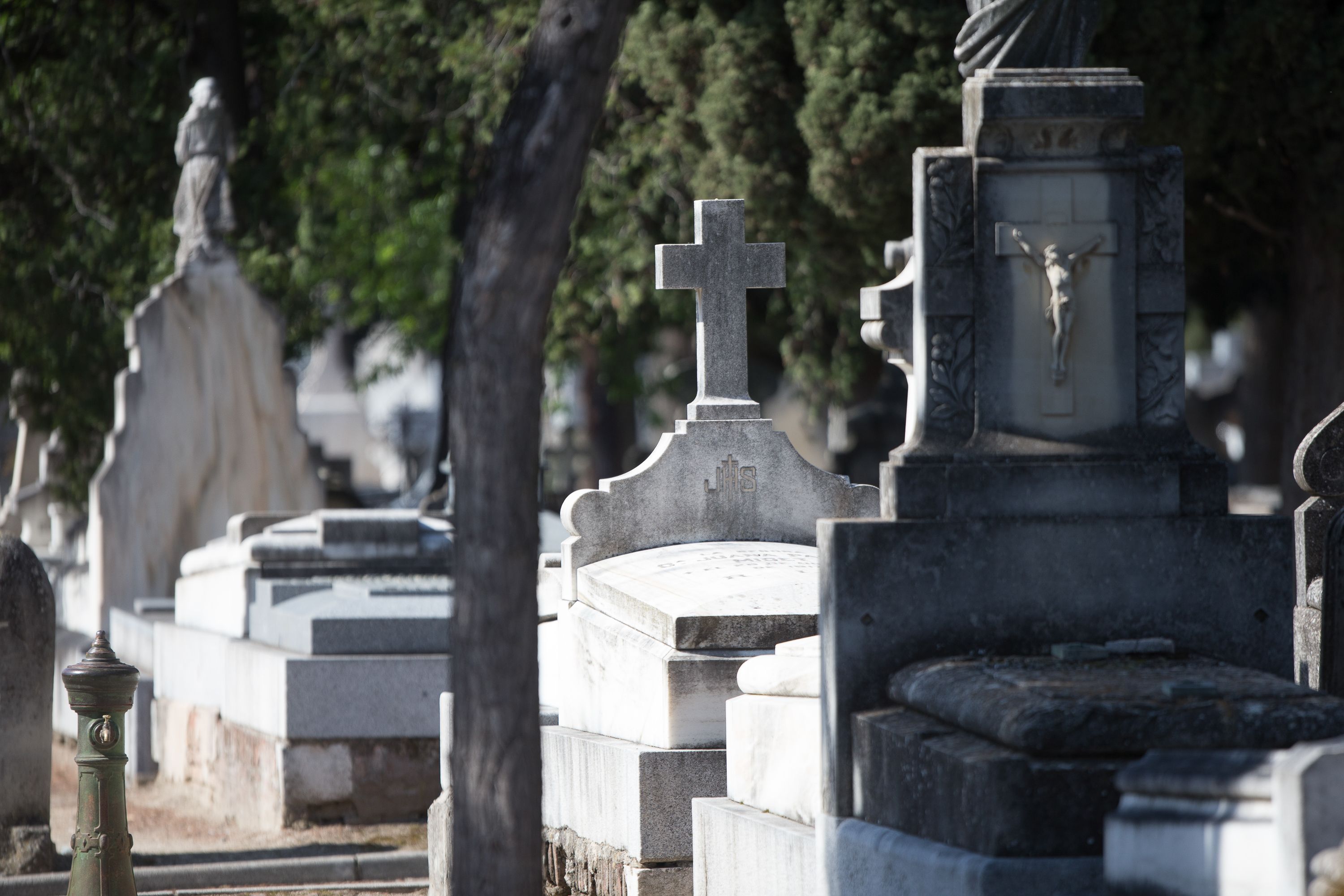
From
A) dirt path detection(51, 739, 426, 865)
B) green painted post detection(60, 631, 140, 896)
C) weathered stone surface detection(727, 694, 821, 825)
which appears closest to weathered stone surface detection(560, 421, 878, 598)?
weathered stone surface detection(727, 694, 821, 825)

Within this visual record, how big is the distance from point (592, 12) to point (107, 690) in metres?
3.87

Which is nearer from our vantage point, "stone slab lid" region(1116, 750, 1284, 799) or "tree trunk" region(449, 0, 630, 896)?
"stone slab lid" region(1116, 750, 1284, 799)

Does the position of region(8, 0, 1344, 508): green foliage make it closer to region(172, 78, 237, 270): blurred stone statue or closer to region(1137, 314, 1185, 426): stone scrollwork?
region(172, 78, 237, 270): blurred stone statue

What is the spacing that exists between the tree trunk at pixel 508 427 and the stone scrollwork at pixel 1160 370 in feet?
6.68

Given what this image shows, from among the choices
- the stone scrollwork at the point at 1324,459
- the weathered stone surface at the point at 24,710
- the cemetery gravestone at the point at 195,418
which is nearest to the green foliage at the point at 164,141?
the cemetery gravestone at the point at 195,418

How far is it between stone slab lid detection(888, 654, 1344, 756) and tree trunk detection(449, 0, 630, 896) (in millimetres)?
1182

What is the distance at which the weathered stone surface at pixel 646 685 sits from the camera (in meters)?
6.88

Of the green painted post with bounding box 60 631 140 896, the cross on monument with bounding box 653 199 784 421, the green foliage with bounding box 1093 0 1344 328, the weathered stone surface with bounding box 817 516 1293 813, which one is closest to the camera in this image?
the weathered stone surface with bounding box 817 516 1293 813

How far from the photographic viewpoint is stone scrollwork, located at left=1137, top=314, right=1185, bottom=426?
577cm

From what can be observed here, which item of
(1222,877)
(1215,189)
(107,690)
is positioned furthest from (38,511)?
(1222,877)

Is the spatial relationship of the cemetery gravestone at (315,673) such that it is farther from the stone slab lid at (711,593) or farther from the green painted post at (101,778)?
the green painted post at (101,778)

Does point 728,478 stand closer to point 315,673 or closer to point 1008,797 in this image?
point 315,673

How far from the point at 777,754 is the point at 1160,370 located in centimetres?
167

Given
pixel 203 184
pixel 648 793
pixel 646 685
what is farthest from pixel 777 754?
pixel 203 184
